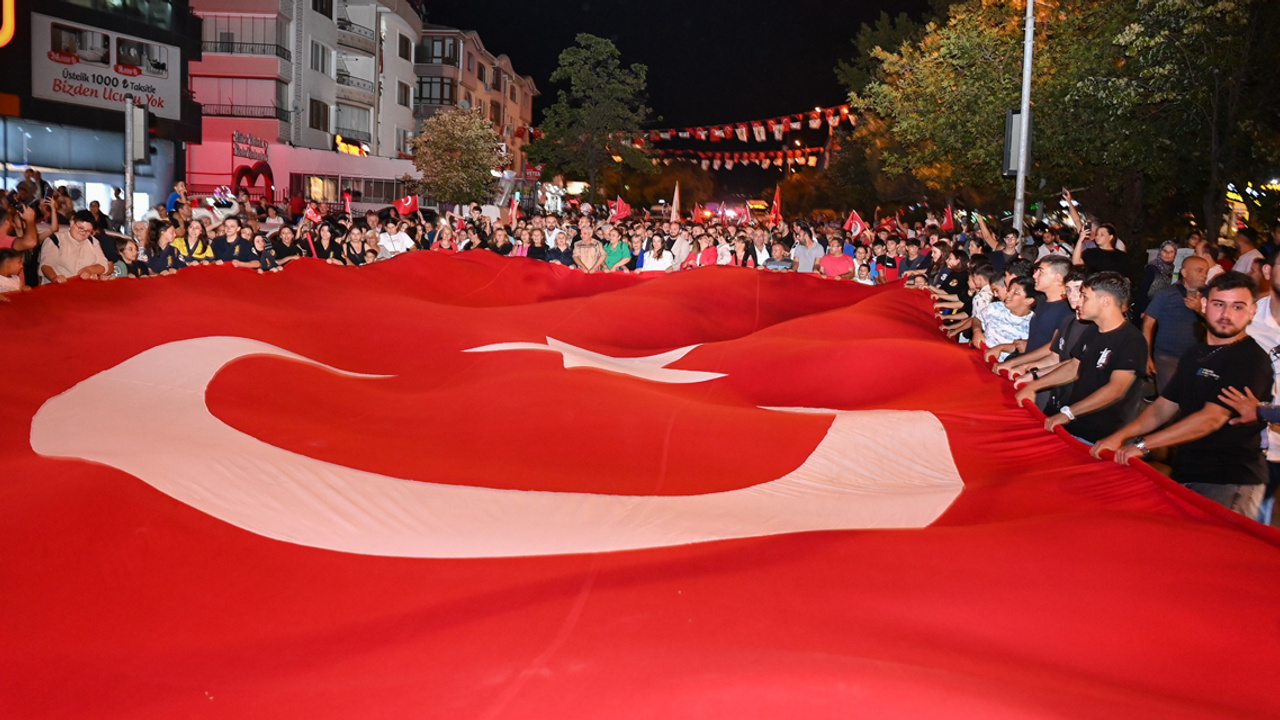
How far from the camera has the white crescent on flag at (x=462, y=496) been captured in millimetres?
4207

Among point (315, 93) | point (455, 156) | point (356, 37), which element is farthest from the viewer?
point (356, 37)

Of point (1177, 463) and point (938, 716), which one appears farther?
point (1177, 463)

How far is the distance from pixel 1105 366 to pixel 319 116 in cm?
5048

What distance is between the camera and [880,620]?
132 inches

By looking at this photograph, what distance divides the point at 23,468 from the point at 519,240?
14.0 meters

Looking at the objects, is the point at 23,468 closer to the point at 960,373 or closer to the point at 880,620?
the point at 880,620

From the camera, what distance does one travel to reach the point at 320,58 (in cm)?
5103

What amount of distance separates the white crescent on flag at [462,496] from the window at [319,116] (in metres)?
47.2

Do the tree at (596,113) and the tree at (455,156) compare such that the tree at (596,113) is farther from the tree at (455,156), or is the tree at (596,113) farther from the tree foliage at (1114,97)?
the tree foliage at (1114,97)

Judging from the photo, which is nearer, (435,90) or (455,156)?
(455,156)

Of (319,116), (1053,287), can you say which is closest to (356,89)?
(319,116)

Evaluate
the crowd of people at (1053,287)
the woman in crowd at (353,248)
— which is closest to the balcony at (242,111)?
the crowd of people at (1053,287)

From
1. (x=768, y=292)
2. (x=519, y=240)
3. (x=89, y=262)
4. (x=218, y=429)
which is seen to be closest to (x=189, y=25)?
(x=519, y=240)

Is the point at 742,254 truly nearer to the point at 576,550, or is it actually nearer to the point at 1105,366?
the point at 1105,366
